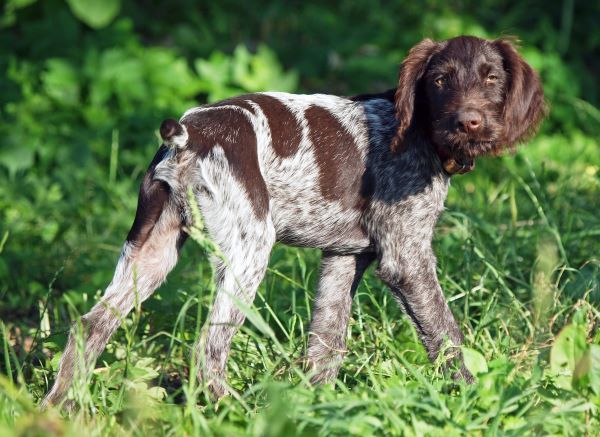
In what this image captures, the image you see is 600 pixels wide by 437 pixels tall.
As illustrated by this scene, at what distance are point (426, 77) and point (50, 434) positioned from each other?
86.0 inches

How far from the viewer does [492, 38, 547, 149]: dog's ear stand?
428 cm

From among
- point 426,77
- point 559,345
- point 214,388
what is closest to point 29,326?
point 214,388

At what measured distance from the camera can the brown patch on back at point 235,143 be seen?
13.0 ft

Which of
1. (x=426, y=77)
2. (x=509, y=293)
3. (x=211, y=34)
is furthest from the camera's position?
(x=211, y=34)

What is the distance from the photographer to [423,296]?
14.1 feet

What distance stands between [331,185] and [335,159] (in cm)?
11

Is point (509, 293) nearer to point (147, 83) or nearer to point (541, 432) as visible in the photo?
point (541, 432)

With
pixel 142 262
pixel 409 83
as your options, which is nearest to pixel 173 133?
pixel 142 262

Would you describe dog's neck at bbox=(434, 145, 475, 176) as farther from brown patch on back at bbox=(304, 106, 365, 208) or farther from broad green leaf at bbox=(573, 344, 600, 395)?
broad green leaf at bbox=(573, 344, 600, 395)

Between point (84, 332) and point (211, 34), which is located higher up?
point (211, 34)

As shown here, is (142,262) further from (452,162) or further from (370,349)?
(452,162)

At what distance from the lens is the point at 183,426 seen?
11.4ft

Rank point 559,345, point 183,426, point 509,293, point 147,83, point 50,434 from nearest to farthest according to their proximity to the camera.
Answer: point 50,434
point 183,426
point 559,345
point 509,293
point 147,83

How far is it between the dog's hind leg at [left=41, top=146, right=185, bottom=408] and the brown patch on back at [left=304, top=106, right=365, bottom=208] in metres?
0.64
